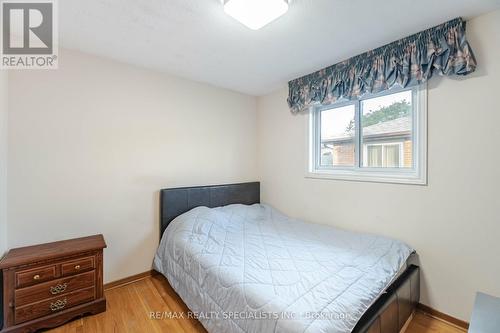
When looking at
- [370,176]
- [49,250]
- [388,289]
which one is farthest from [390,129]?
[49,250]

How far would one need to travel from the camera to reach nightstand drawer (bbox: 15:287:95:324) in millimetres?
1578

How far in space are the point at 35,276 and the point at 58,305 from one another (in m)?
0.30

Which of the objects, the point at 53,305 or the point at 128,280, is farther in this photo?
the point at 128,280

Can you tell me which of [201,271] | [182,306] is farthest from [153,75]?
[182,306]

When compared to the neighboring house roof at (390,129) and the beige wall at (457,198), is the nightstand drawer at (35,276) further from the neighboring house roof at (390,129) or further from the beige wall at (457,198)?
the neighboring house roof at (390,129)

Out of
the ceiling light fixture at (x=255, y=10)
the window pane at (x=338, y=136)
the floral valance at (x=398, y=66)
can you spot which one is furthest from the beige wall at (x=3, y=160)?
the window pane at (x=338, y=136)

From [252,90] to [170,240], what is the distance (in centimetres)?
224

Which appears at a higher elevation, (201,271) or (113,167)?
(113,167)

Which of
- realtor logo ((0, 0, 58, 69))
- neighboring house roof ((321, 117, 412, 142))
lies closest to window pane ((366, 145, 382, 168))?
neighboring house roof ((321, 117, 412, 142))

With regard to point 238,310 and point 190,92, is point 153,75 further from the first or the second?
point 238,310

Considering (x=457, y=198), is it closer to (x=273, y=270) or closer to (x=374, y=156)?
(x=374, y=156)

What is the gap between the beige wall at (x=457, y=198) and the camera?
1.56 m

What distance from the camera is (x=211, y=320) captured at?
58.7 inches

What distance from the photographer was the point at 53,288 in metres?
1.68
